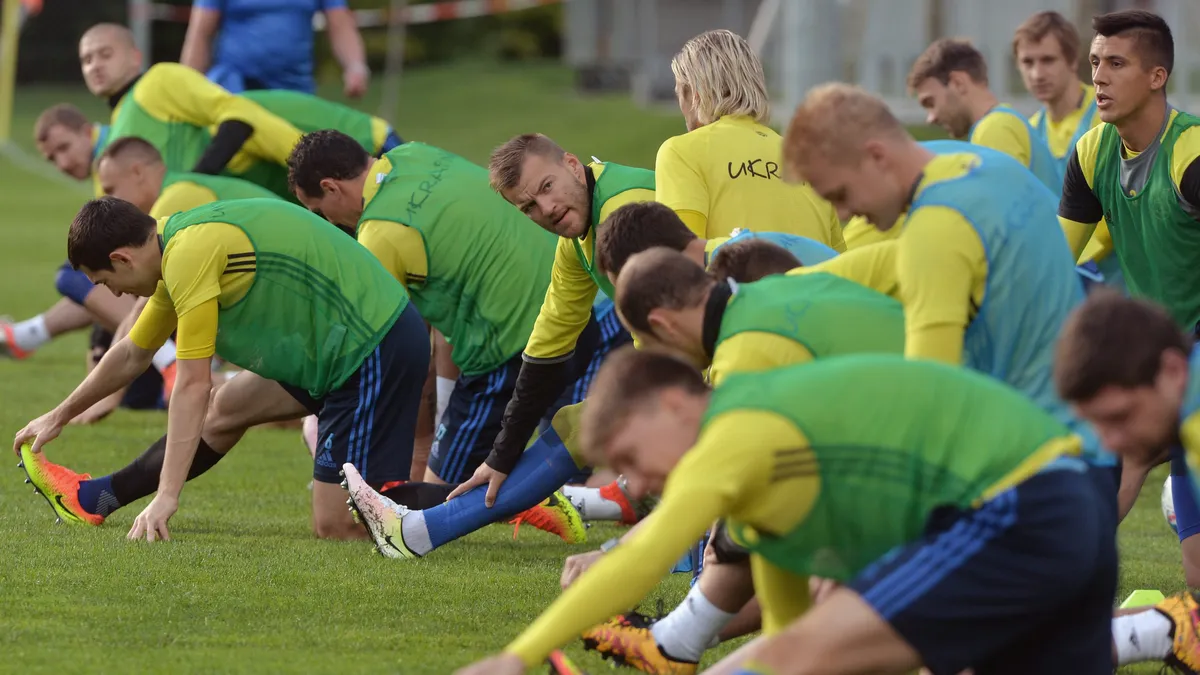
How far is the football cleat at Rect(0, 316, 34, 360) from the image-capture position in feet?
36.2

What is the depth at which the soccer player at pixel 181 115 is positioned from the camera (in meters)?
8.91

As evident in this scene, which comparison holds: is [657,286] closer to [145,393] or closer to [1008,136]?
[1008,136]

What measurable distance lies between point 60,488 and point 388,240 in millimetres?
1615

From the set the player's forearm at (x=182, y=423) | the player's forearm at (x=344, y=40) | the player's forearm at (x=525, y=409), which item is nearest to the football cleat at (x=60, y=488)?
the player's forearm at (x=182, y=423)

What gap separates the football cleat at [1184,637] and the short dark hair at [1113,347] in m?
1.56

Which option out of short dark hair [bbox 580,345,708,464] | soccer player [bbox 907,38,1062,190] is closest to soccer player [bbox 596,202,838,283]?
short dark hair [bbox 580,345,708,464]

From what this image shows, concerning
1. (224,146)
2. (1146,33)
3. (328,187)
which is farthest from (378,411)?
(1146,33)

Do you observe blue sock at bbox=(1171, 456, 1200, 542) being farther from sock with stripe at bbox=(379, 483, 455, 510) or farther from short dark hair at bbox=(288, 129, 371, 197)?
short dark hair at bbox=(288, 129, 371, 197)

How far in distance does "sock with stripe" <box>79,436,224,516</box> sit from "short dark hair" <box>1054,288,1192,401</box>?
420 centimetres

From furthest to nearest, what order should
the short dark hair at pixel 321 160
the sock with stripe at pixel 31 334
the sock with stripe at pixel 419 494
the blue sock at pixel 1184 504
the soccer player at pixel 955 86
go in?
1. the sock with stripe at pixel 31 334
2. the soccer player at pixel 955 86
3. the short dark hair at pixel 321 160
4. the sock with stripe at pixel 419 494
5. the blue sock at pixel 1184 504

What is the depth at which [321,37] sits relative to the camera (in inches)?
1404

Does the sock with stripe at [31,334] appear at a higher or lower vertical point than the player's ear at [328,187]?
lower

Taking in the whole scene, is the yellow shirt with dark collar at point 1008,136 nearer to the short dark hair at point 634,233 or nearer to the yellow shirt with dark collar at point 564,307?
the yellow shirt with dark collar at point 564,307

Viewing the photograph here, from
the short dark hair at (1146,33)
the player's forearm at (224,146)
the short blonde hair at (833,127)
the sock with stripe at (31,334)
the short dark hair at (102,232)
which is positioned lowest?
the sock with stripe at (31,334)
